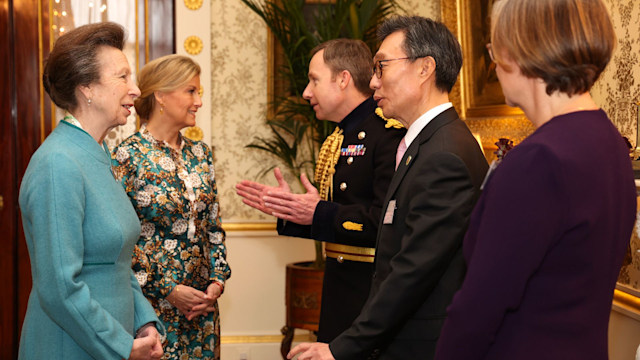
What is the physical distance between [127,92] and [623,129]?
2109 mm

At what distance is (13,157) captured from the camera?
4.88m

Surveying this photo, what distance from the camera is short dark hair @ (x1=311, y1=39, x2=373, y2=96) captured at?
2.97 meters

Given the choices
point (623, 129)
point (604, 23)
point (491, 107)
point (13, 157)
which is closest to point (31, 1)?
point (13, 157)

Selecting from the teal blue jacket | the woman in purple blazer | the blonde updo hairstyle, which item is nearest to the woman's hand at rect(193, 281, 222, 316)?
the teal blue jacket

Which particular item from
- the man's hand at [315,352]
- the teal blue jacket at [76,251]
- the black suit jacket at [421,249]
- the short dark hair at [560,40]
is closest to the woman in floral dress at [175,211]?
the teal blue jacket at [76,251]

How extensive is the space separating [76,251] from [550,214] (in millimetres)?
1336

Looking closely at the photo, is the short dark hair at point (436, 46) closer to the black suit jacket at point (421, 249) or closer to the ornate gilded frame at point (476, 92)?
the black suit jacket at point (421, 249)

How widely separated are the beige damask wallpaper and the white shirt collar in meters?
3.02

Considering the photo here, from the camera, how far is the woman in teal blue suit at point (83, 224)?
190 centimetres

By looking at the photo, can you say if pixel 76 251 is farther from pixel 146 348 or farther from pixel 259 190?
pixel 259 190

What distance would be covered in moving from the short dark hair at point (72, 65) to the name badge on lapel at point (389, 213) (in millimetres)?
1056

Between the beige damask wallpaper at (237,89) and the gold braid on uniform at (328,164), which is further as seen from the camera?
the beige damask wallpaper at (237,89)

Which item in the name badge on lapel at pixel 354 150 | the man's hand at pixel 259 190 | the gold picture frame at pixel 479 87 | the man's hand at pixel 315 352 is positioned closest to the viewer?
the man's hand at pixel 315 352

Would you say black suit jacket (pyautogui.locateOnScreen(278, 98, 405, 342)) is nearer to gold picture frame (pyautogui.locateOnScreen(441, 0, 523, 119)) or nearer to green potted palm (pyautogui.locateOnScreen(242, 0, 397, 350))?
green potted palm (pyautogui.locateOnScreen(242, 0, 397, 350))
